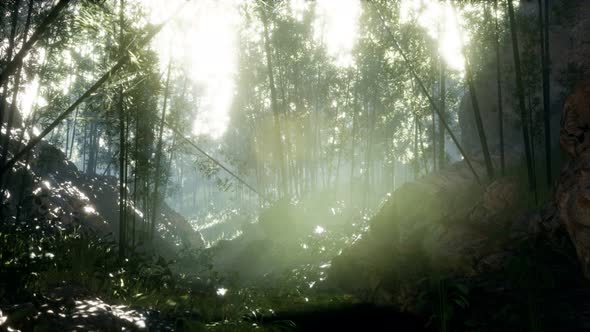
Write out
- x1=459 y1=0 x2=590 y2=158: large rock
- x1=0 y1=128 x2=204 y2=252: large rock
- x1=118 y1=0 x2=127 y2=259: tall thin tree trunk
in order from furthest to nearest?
x1=0 y1=128 x2=204 y2=252: large rock < x1=459 y1=0 x2=590 y2=158: large rock < x1=118 y1=0 x2=127 y2=259: tall thin tree trunk

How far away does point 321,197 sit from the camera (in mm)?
18500

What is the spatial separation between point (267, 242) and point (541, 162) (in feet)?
29.7

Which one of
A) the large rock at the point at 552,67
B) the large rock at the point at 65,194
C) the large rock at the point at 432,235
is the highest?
the large rock at the point at 552,67

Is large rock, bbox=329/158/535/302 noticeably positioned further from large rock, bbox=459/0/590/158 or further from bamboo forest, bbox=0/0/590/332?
large rock, bbox=459/0/590/158

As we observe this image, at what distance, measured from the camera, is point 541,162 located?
10.6 meters

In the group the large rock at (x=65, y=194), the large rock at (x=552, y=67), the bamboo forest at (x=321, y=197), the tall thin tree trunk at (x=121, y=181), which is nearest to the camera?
the bamboo forest at (x=321, y=197)

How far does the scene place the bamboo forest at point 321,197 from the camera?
4574 millimetres

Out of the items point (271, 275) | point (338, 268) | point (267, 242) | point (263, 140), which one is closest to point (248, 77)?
point (263, 140)

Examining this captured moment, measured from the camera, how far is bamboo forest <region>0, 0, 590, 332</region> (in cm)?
457

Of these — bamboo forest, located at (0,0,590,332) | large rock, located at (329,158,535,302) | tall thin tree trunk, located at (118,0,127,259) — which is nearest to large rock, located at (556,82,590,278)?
bamboo forest, located at (0,0,590,332)

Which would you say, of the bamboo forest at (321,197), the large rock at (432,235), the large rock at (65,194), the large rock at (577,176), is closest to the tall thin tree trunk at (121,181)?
the bamboo forest at (321,197)

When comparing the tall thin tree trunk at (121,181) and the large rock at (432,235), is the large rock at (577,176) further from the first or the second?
the tall thin tree trunk at (121,181)

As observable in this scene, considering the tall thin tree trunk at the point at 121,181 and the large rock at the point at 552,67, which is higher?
the large rock at the point at 552,67

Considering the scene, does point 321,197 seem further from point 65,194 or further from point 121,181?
point 121,181
